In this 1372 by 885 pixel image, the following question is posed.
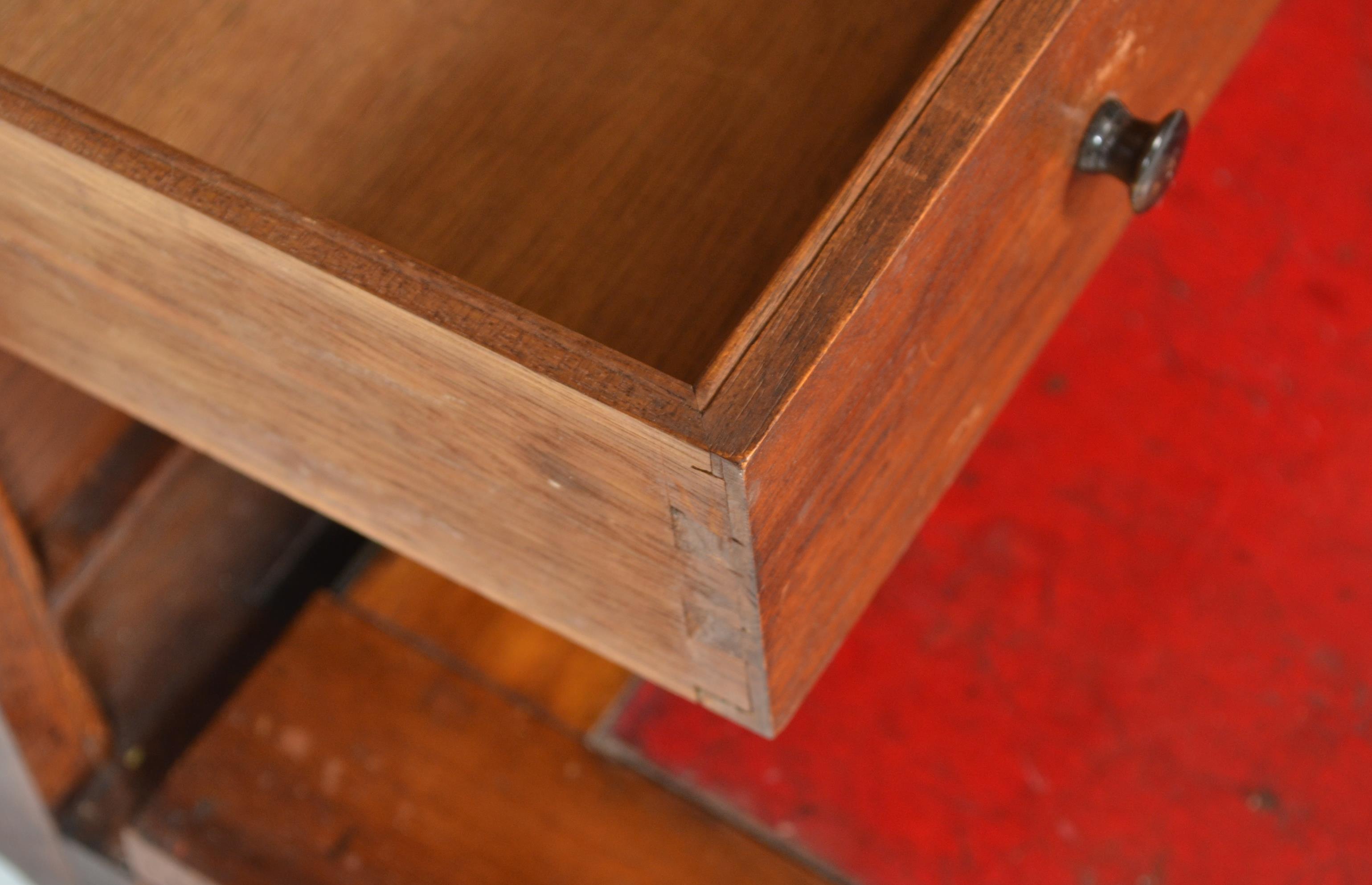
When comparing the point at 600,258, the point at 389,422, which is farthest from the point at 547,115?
the point at 389,422

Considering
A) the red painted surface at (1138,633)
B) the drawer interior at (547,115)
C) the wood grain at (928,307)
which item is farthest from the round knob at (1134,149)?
the red painted surface at (1138,633)

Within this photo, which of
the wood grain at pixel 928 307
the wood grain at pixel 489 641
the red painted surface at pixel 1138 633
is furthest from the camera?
the wood grain at pixel 489 641

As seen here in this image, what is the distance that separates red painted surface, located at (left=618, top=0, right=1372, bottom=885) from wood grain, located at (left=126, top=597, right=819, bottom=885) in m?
0.03

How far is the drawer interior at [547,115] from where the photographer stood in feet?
1.97

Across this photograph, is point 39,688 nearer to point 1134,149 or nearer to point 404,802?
point 404,802

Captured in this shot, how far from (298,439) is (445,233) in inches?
5.0

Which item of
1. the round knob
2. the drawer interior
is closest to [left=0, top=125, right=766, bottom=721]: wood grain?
the drawer interior

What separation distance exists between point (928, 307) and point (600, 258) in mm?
185

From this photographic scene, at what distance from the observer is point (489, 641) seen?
854 mm

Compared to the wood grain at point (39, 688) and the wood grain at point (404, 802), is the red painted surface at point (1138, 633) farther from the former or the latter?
the wood grain at point (39, 688)

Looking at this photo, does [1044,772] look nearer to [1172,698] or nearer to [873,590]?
[1172,698]

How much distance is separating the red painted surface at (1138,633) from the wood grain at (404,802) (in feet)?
0.11

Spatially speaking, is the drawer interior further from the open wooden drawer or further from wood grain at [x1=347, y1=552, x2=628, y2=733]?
wood grain at [x1=347, y1=552, x2=628, y2=733]

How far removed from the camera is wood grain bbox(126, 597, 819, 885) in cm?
75
